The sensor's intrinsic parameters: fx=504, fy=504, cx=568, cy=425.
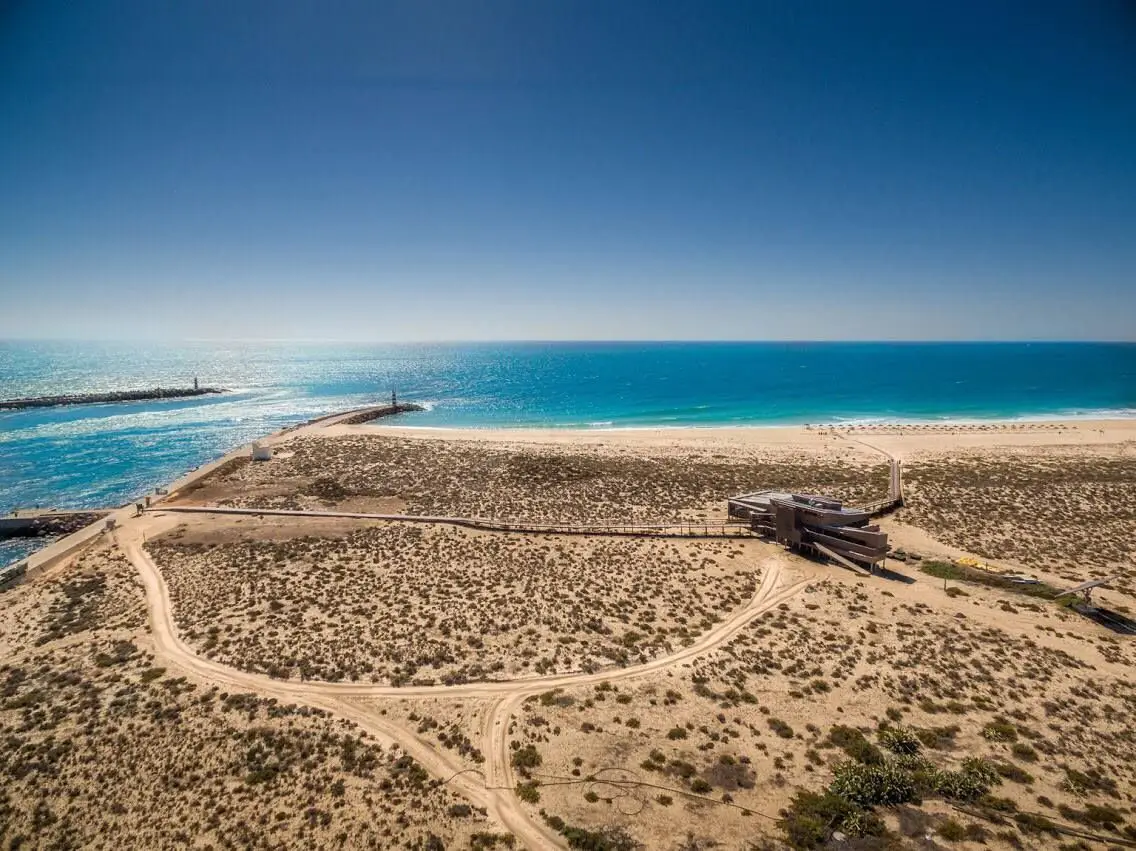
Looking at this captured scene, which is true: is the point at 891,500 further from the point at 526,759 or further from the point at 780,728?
the point at 526,759

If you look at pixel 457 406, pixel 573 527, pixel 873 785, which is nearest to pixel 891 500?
pixel 573 527

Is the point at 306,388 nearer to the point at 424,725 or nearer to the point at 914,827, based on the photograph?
the point at 424,725

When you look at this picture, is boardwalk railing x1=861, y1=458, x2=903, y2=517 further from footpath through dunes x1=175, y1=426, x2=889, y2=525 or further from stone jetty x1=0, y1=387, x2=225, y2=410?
stone jetty x1=0, y1=387, x2=225, y2=410

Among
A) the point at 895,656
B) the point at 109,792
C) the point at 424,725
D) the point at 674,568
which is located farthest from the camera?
the point at 674,568

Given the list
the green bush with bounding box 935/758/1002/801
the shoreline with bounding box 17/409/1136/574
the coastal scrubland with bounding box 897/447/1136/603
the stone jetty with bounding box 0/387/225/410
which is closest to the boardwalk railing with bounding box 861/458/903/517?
the coastal scrubland with bounding box 897/447/1136/603

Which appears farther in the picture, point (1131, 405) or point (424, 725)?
point (1131, 405)

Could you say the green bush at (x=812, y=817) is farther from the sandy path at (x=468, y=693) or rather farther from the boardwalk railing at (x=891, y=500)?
the boardwalk railing at (x=891, y=500)

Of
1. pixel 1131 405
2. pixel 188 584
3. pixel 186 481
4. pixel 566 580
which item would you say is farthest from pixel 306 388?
pixel 1131 405

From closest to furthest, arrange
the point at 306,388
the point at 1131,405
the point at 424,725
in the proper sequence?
the point at 424,725
the point at 1131,405
the point at 306,388
